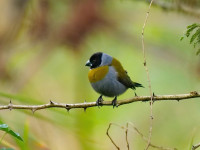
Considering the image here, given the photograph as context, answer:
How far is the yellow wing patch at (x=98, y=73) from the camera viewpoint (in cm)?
442

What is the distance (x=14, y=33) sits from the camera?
22.7 ft

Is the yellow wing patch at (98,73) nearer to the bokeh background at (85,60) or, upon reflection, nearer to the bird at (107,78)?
the bird at (107,78)

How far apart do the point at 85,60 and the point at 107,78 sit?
3.13 metres

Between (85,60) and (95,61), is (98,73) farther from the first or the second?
(85,60)

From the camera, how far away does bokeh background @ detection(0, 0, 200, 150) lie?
667 centimetres

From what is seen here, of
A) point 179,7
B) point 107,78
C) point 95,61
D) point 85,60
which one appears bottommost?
point 107,78

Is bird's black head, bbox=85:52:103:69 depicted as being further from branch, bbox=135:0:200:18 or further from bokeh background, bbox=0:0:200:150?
bokeh background, bbox=0:0:200:150

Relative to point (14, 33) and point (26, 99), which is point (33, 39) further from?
point (26, 99)

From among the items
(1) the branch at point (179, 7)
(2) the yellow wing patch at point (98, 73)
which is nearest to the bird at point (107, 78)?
(2) the yellow wing patch at point (98, 73)

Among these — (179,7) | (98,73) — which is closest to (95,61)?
(98,73)

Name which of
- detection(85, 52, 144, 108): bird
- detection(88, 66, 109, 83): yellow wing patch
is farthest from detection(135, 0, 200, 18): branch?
detection(88, 66, 109, 83): yellow wing patch

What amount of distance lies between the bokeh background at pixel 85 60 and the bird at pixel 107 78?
1063 millimetres

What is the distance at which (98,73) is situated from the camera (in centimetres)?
446

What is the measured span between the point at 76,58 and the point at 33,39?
2.06ft
